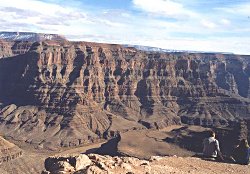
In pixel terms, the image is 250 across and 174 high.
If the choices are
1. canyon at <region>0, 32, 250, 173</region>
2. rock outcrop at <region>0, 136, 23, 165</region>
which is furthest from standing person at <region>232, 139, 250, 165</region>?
canyon at <region>0, 32, 250, 173</region>

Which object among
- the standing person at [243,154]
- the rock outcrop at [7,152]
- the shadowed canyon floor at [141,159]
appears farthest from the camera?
the rock outcrop at [7,152]

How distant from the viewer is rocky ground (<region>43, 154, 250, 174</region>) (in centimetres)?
2486

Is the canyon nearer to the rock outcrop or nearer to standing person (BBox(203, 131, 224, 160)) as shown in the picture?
the rock outcrop

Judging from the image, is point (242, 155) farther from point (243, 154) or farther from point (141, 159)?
point (141, 159)

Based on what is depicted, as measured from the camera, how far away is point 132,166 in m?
26.9

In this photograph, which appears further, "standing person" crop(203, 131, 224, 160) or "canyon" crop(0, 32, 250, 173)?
"canyon" crop(0, 32, 250, 173)

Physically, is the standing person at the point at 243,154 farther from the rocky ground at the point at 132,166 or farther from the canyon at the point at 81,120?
the canyon at the point at 81,120

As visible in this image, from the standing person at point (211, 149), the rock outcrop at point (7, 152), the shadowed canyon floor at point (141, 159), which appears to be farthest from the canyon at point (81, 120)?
the standing person at point (211, 149)

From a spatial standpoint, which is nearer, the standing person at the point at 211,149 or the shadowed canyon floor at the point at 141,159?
the shadowed canyon floor at the point at 141,159

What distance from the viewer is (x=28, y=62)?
200 m

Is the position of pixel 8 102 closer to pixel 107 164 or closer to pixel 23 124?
pixel 23 124

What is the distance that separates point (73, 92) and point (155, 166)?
155 metres

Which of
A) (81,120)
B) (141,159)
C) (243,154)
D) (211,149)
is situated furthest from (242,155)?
(81,120)

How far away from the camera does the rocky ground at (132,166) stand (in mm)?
24859
